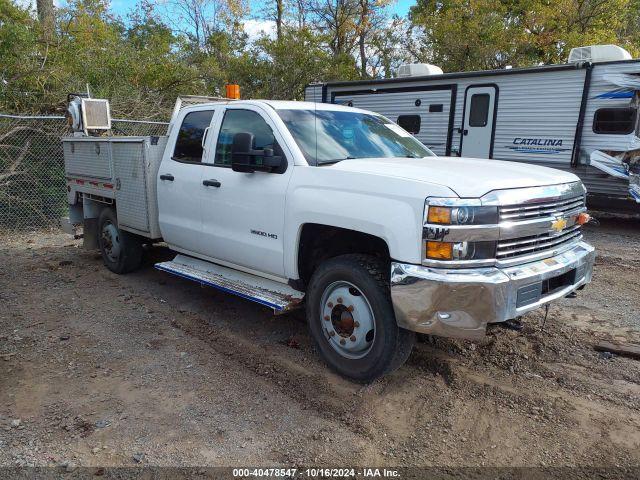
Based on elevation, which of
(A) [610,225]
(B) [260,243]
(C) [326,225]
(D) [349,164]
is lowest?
(A) [610,225]

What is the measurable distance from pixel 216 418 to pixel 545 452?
79.2 inches

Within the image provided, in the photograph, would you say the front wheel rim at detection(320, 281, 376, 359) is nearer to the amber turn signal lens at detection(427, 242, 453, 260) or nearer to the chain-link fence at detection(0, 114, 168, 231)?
the amber turn signal lens at detection(427, 242, 453, 260)

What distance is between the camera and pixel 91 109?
7156 millimetres

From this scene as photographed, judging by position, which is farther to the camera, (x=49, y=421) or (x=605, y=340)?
(x=605, y=340)

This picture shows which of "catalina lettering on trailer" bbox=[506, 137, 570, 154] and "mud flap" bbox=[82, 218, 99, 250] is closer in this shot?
"mud flap" bbox=[82, 218, 99, 250]

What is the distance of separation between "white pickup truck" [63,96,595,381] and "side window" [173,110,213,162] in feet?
0.06

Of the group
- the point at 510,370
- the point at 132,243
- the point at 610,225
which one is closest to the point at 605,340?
the point at 510,370

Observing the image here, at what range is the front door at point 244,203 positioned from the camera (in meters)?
4.20

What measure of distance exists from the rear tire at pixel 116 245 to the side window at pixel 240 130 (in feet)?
7.27

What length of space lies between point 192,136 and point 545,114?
7.69 metres

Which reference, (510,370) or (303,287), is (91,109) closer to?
(303,287)

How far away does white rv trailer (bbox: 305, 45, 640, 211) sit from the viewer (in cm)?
925

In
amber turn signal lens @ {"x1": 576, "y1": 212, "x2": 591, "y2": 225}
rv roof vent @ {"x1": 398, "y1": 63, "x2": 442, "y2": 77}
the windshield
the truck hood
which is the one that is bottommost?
amber turn signal lens @ {"x1": 576, "y1": 212, "x2": 591, "y2": 225}

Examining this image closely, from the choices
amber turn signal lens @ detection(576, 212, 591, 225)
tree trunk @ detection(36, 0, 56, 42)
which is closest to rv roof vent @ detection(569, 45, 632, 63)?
amber turn signal lens @ detection(576, 212, 591, 225)
